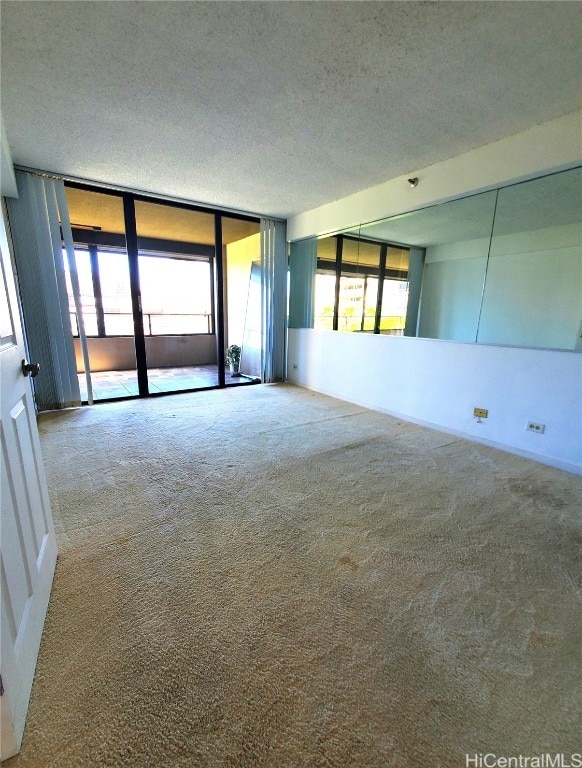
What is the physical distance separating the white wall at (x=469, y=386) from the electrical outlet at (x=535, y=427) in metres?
0.03

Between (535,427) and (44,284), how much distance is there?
5.18 metres

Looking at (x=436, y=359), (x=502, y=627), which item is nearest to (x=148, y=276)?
(x=436, y=359)

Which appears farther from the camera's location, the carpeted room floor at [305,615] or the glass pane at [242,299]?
the glass pane at [242,299]

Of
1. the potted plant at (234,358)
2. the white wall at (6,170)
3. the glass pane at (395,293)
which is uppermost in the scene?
the white wall at (6,170)

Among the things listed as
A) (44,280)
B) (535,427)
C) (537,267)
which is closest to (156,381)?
(44,280)

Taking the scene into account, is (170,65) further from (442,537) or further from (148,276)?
(148,276)

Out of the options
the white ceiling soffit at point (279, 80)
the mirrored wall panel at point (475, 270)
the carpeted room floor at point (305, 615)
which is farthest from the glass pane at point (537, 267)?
the carpeted room floor at point (305, 615)

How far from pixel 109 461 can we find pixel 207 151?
2831 mm

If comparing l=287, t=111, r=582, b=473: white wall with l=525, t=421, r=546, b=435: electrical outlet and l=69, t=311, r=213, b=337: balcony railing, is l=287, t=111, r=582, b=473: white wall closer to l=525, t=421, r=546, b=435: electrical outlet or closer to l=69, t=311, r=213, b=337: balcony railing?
l=525, t=421, r=546, b=435: electrical outlet

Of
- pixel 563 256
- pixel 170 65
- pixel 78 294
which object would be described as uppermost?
pixel 170 65

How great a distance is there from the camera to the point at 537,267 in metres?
2.84

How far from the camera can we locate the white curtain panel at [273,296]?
16.4 feet

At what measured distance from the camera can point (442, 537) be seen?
5.85ft

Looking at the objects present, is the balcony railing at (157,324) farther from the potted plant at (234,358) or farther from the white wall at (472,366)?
the white wall at (472,366)
